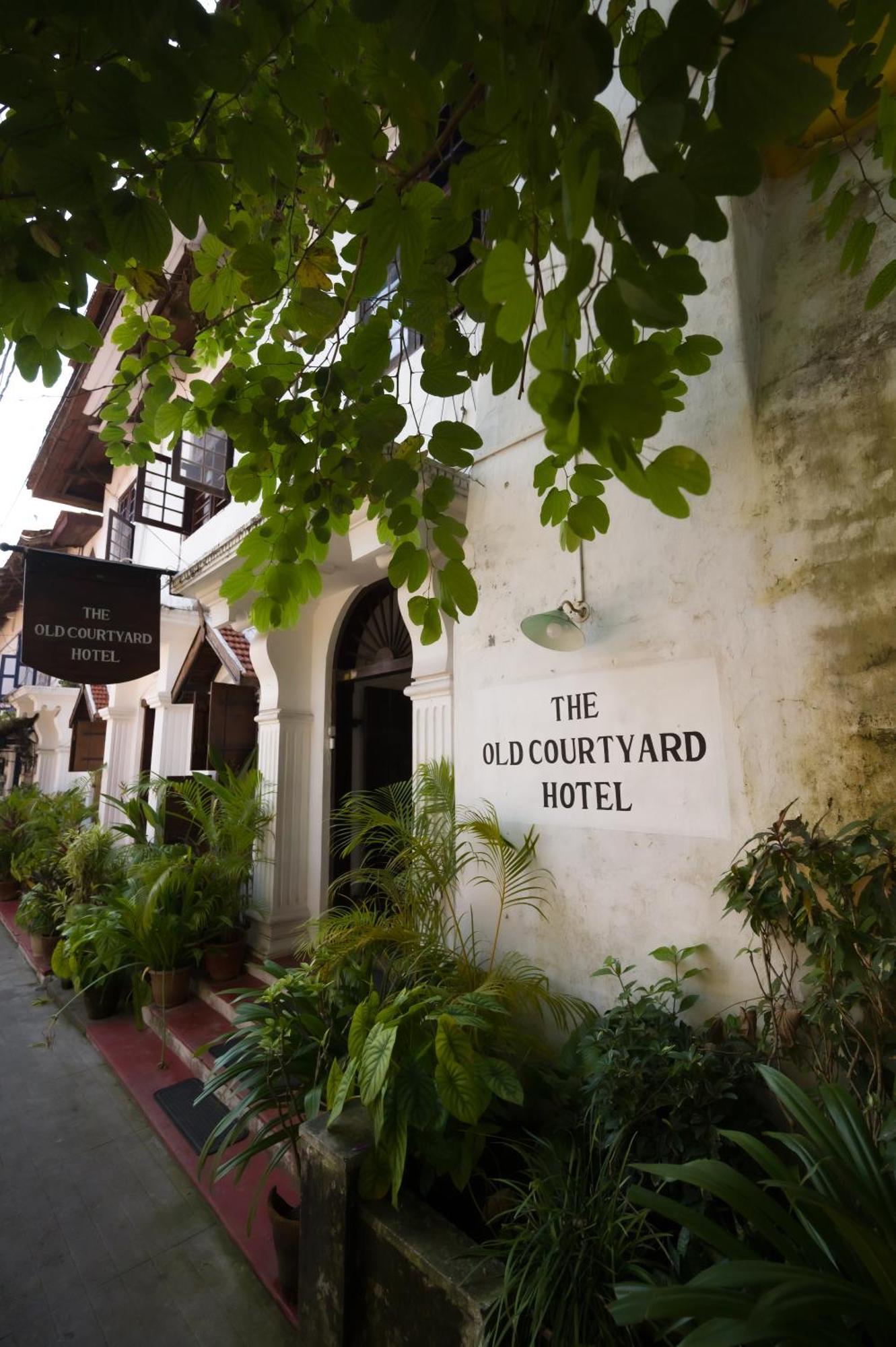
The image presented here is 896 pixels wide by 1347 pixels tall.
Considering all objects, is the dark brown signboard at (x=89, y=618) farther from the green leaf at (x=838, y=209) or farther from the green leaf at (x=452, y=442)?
the green leaf at (x=838, y=209)

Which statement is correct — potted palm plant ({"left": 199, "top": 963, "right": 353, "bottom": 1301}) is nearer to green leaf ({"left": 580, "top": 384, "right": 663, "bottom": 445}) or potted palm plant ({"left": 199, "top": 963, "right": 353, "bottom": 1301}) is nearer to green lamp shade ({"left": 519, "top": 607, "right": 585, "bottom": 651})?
green lamp shade ({"left": 519, "top": 607, "right": 585, "bottom": 651})

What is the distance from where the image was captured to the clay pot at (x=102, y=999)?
4.80m

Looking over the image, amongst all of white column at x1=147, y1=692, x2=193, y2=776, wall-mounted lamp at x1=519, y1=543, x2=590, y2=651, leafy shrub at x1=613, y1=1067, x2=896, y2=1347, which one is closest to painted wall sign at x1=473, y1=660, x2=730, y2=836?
wall-mounted lamp at x1=519, y1=543, x2=590, y2=651

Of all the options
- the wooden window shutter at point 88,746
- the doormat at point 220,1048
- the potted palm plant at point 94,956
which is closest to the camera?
the doormat at point 220,1048

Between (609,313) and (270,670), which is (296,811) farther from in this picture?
(609,313)

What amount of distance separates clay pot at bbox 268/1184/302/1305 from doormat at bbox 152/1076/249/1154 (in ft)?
2.92

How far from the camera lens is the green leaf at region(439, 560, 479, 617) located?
1.44 meters

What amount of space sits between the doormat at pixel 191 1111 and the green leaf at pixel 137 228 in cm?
388

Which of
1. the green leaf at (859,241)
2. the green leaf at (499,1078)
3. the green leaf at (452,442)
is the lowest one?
the green leaf at (499,1078)

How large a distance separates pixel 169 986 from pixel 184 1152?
1.52 m

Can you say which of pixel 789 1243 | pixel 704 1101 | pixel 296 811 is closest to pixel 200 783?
pixel 296 811

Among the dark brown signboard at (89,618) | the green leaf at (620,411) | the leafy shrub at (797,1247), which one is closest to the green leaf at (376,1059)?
the leafy shrub at (797,1247)

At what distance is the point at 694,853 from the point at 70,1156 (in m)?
3.73

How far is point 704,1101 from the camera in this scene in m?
1.94
